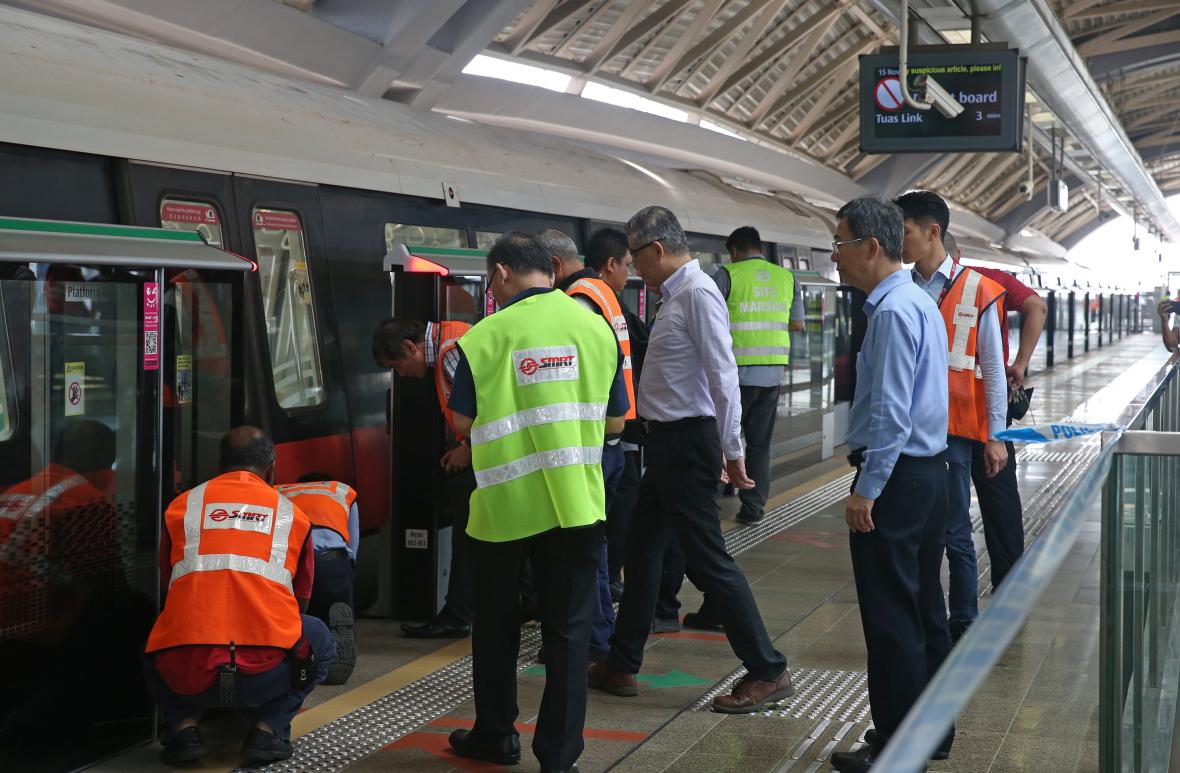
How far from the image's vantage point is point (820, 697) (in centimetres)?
515

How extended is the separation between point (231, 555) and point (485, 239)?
340 centimetres

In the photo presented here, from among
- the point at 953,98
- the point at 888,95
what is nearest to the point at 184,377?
the point at 953,98

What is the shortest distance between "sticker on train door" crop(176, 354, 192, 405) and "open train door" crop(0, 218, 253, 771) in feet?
0.50

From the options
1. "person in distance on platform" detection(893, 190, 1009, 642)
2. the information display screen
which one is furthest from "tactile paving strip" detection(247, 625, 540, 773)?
the information display screen

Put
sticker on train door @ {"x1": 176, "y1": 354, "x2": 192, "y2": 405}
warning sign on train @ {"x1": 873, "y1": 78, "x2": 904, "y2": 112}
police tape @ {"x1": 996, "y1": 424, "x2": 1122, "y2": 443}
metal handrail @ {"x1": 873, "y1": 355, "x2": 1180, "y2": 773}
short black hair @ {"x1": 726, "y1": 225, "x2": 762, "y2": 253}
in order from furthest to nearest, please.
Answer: warning sign on train @ {"x1": 873, "y1": 78, "x2": 904, "y2": 112} → short black hair @ {"x1": 726, "y1": 225, "x2": 762, "y2": 253} → sticker on train door @ {"x1": 176, "y1": 354, "x2": 192, "y2": 405} → police tape @ {"x1": 996, "y1": 424, "x2": 1122, "y2": 443} → metal handrail @ {"x1": 873, "y1": 355, "x2": 1180, "y2": 773}

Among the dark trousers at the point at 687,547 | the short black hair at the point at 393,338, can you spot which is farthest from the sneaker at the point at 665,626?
the short black hair at the point at 393,338

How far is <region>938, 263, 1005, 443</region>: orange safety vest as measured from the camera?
5.50 meters

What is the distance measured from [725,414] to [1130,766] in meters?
2.16

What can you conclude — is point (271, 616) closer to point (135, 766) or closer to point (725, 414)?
point (135, 766)

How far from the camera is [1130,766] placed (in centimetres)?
322

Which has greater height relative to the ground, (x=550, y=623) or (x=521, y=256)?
(x=521, y=256)

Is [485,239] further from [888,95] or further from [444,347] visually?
[888,95]

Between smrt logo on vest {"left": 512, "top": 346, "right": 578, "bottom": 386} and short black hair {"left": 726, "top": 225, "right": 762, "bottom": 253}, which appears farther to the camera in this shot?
short black hair {"left": 726, "top": 225, "right": 762, "bottom": 253}

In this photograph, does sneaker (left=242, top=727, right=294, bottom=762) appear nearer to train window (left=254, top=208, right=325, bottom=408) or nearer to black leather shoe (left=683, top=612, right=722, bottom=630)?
train window (left=254, top=208, right=325, bottom=408)
